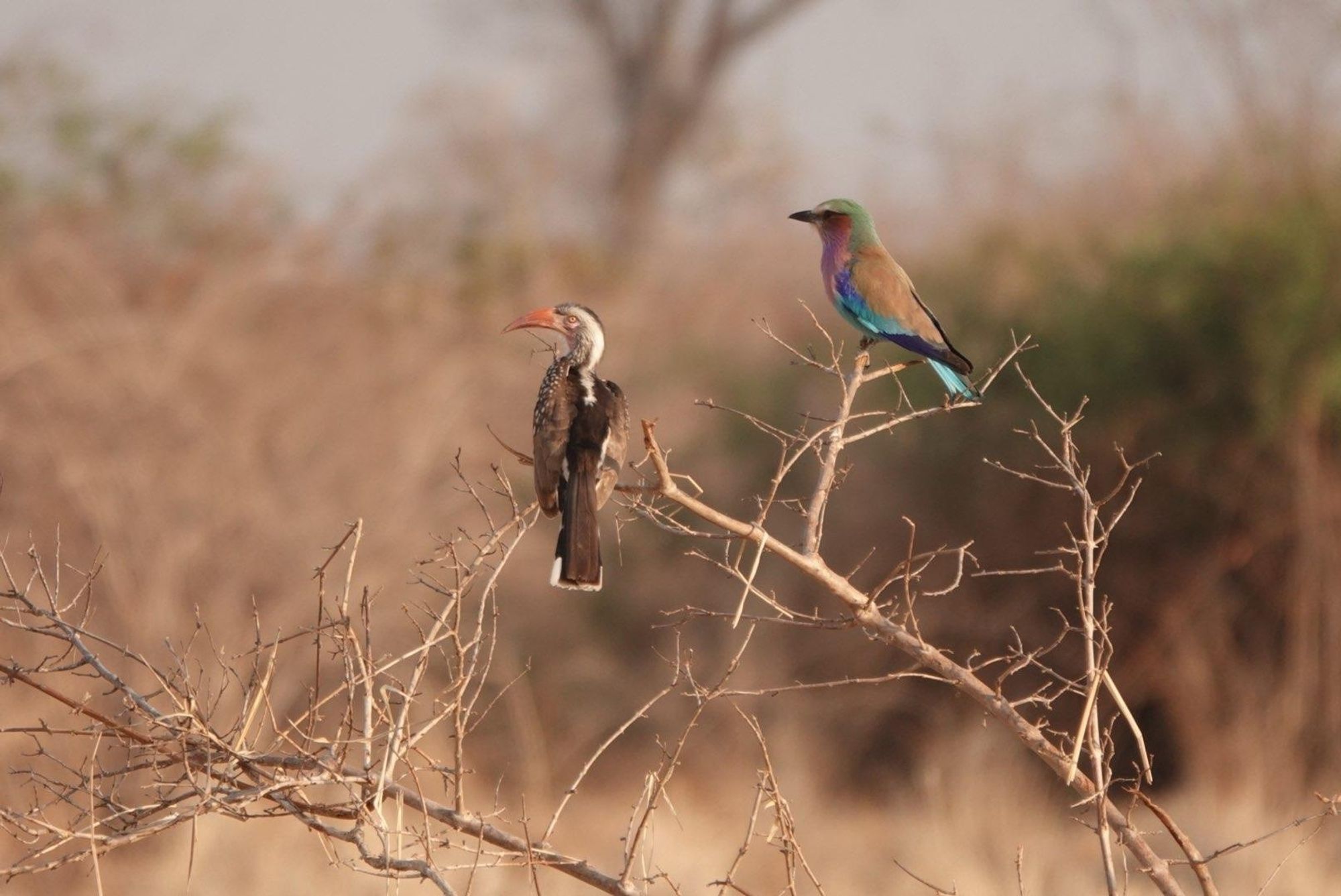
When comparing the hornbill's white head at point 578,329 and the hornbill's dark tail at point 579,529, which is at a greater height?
the hornbill's white head at point 578,329

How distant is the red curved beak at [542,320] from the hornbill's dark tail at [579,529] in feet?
1.53

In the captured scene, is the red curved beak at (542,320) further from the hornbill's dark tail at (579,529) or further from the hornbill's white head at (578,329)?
the hornbill's dark tail at (579,529)

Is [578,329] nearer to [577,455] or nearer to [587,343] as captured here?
[587,343]

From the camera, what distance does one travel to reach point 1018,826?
33.7ft

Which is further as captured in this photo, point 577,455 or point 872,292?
point 872,292

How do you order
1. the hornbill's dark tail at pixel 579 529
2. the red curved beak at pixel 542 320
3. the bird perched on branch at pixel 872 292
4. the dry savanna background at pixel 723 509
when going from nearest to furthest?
the hornbill's dark tail at pixel 579 529 → the bird perched on branch at pixel 872 292 → the red curved beak at pixel 542 320 → the dry savanna background at pixel 723 509

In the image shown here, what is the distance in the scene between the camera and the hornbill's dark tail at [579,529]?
3.84 m

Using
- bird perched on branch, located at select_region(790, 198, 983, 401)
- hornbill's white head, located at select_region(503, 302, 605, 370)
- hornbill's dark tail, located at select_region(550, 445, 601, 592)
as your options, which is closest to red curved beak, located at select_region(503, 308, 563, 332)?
hornbill's white head, located at select_region(503, 302, 605, 370)

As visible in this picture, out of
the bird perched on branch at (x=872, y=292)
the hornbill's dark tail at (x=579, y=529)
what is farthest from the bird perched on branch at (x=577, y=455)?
the bird perched on branch at (x=872, y=292)

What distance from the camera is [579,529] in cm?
390

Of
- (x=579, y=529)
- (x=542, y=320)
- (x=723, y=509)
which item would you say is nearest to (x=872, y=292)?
(x=542, y=320)

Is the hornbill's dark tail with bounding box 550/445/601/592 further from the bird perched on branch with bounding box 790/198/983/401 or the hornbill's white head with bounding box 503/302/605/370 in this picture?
the bird perched on branch with bounding box 790/198/983/401

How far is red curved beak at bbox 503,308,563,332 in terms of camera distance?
4359mm

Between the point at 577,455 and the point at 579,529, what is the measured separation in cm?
23
